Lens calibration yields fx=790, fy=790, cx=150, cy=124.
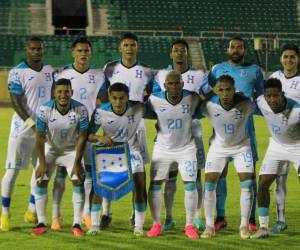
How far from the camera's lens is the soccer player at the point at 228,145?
27.3 ft

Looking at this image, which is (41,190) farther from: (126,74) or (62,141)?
(126,74)

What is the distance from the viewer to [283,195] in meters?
8.80

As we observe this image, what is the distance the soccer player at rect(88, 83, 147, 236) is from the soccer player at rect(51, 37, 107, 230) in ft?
1.29

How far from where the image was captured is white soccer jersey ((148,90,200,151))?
334 inches

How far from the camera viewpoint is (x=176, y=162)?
852 centimetres

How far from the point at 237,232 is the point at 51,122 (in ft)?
7.69

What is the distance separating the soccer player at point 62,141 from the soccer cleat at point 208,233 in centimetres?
129

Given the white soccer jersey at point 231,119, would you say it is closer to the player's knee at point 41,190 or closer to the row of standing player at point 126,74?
the row of standing player at point 126,74

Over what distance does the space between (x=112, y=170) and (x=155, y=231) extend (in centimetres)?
79

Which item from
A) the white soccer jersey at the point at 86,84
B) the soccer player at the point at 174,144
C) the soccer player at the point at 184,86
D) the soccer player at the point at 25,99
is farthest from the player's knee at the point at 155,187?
the soccer player at the point at 25,99

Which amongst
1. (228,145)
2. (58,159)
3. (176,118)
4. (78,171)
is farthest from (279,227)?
(58,159)

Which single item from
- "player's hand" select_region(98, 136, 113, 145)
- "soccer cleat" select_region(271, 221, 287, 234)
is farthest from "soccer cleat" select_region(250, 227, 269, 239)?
"player's hand" select_region(98, 136, 113, 145)

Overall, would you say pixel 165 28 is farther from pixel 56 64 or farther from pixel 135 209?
pixel 135 209

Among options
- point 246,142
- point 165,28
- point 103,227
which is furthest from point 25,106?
point 165,28
